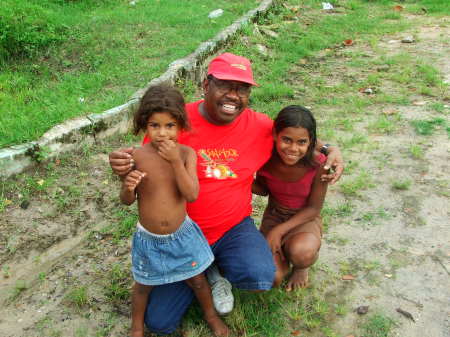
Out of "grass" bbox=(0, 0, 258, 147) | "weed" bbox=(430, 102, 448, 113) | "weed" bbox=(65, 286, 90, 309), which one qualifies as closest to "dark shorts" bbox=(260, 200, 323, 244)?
"weed" bbox=(65, 286, 90, 309)

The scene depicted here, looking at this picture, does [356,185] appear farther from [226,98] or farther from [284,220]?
[226,98]

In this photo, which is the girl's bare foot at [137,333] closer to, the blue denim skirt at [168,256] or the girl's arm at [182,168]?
the blue denim skirt at [168,256]

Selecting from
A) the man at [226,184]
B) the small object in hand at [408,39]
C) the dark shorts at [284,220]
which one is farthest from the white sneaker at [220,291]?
the small object in hand at [408,39]

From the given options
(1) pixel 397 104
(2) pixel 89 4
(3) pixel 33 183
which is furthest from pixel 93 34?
(1) pixel 397 104

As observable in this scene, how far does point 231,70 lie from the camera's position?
95.9 inches

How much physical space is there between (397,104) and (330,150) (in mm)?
3139

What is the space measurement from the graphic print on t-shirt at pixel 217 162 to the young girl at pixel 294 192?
0.30m

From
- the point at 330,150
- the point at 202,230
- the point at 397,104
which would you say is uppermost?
the point at 330,150

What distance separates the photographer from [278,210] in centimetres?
289

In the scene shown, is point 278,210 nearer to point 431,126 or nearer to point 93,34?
point 431,126

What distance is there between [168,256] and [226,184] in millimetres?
522

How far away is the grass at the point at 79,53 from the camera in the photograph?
4.26m

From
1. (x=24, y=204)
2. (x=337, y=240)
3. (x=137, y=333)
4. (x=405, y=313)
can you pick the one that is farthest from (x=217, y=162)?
(x=24, y=204)

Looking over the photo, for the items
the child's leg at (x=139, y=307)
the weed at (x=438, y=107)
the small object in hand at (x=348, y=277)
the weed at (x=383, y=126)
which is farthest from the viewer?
the weed at (x=438, y=107)
